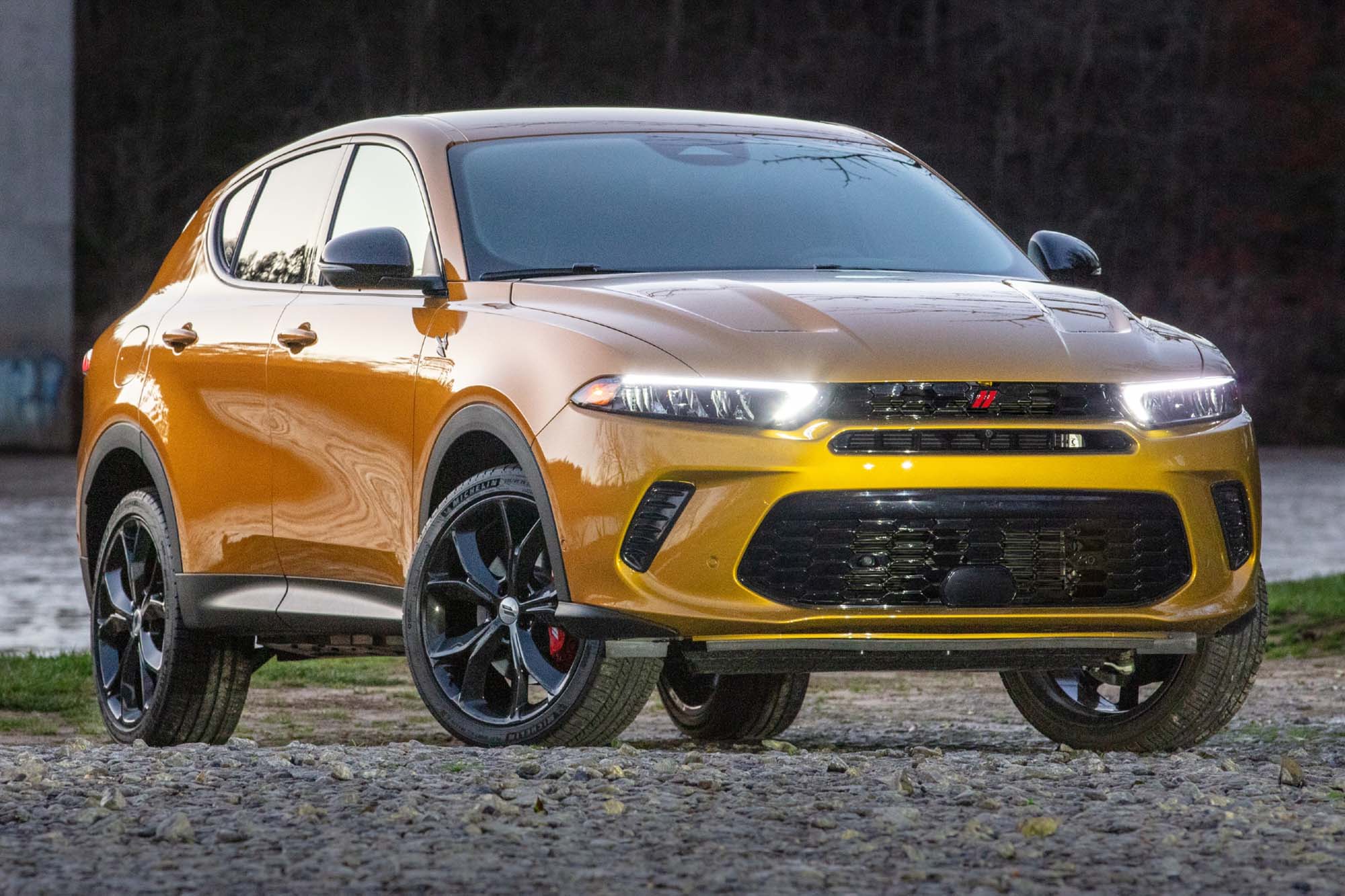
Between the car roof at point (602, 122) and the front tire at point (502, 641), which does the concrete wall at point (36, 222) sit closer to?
the car roof at point (602, 122)

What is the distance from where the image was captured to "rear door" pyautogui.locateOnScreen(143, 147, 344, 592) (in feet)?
24.8

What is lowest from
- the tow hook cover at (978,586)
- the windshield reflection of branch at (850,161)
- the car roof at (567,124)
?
the tow hook cover at (978,586)

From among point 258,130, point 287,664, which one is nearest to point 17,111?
point 258,130

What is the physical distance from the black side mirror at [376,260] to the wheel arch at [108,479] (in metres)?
1.58

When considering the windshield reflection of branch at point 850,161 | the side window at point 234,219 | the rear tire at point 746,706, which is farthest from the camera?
the rear tire at point 746,706

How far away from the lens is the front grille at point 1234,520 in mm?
6348

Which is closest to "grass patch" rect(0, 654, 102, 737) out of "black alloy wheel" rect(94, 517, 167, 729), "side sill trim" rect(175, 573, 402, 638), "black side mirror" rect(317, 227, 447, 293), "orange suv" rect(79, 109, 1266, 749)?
"black alloy wheel" rect(94, 517, 167, 729)

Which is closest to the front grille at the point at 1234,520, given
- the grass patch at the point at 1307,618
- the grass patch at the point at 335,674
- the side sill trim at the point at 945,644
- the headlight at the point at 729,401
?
the side sill trim at the point at 945,644

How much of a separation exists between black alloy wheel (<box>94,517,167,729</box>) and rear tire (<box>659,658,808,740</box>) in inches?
71.3

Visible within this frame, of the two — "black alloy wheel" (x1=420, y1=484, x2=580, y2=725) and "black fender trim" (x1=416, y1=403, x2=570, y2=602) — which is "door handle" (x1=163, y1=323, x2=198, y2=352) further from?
"black alloy wheel" (x1=420, y1=484, x2=580, y2=725)

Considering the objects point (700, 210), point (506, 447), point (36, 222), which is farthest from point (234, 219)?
point (36, 222)

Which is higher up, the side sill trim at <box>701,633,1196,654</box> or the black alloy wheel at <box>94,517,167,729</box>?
the side sill trim at <box>701,633,1196,654</box>

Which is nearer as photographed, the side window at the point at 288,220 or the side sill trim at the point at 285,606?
the side sill trim at the point at 285,606

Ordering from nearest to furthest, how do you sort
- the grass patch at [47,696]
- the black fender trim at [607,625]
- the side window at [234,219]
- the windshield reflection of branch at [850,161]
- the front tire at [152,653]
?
the black fender trim at [607,625] → the windshield reflection of branch at [850,161] → the front tire at [152,653] → the side window at [234,219] → the grass patch at [47,696]
